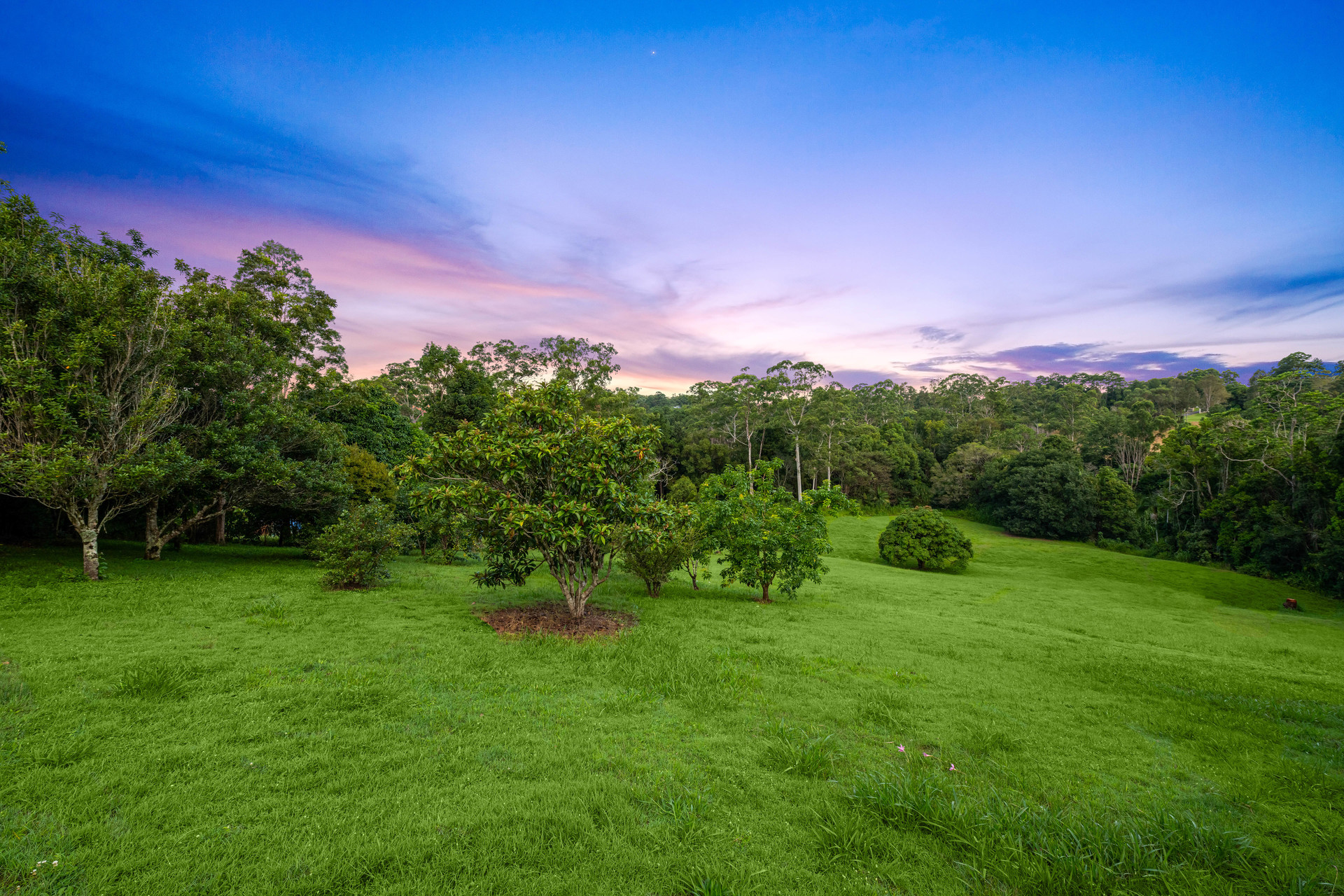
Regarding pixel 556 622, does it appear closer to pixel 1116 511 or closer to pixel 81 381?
pixel 81 381

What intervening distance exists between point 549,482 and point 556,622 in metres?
2.90

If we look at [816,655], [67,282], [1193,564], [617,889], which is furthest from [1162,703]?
[1193,564]

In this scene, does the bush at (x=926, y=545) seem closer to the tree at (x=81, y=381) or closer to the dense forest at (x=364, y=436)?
the dense forest at (x=364, y=436)

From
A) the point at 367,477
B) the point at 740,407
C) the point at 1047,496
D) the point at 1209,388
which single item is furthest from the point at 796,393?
the point at 1209,388

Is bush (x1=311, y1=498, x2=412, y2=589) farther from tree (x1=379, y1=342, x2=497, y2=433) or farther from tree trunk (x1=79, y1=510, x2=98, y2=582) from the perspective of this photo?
tree (x1=379, y1=342, x2=497, y2=433)

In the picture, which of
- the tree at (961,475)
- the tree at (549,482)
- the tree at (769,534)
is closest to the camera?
the tree at (549,482)

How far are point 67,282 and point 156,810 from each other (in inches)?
528

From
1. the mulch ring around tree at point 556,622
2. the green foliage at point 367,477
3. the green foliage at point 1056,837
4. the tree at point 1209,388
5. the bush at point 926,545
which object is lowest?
the bush at point 926,545

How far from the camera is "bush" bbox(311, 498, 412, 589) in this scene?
1195 cm

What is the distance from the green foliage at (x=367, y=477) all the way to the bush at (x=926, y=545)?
81.7 feet

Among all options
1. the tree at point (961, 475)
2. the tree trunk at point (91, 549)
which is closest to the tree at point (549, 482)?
the tree trunk at point (91, 549)

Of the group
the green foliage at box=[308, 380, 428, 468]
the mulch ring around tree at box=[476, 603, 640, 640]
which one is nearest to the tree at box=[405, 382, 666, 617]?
the mulch ring around tree at box=[476, 603, 640, 640]

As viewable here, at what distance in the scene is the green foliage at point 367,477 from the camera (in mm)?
18953

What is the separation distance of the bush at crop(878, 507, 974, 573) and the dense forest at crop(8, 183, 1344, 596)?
3552mm
